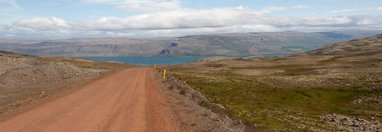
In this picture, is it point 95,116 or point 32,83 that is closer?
point 95,116

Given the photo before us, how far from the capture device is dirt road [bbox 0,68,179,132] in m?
21.5

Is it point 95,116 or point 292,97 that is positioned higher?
point 95,116

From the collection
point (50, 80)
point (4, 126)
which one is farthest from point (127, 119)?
point (50, 80)

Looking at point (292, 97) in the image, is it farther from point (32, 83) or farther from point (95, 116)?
point (95, 116)

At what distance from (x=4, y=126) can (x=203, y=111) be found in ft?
40.9

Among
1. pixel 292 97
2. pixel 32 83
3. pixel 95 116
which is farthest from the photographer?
pixel 292 97

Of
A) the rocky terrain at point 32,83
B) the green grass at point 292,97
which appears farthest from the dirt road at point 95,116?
the green grass at point 292,97

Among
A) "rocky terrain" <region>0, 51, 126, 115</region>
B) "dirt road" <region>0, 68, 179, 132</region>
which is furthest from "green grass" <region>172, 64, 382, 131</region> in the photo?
"rocky terrain" <region>0, 51, 126, 115</region>

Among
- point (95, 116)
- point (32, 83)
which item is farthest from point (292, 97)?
point (95, 116)

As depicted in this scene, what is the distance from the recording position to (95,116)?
24953mm

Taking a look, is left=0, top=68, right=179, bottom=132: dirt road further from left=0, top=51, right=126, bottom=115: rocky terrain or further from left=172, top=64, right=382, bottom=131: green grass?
left=172, top=64, right=382, bottom=131: green grass

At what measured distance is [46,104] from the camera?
30.6 m

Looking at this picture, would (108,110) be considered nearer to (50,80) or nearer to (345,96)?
(50,80)

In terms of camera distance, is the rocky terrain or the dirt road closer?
the dirt road
